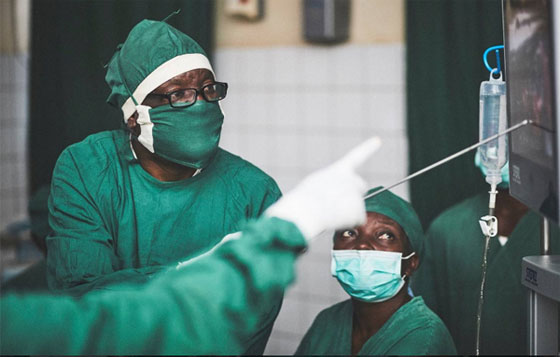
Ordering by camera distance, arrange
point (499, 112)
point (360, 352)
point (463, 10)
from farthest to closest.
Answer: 1. point (463, 10)
2. point (360, 352)
3. point (499, 112)

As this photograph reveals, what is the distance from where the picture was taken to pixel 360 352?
61.5 inches

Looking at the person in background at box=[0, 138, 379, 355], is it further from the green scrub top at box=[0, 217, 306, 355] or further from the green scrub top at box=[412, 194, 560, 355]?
the green scrub top at box=[412, 194, 560, 355]

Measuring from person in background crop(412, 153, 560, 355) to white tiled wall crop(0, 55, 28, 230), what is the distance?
2061 mm

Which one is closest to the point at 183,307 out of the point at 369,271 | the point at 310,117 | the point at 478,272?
the point at 369,271

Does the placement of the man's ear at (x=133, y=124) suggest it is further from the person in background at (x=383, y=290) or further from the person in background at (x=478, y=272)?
the person in background at (x=478, y=272)

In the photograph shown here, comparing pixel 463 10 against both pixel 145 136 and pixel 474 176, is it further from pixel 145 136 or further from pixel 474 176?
pixel 145 136

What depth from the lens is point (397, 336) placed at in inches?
59.7

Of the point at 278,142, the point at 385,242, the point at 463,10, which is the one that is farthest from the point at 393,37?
the point at 385,242

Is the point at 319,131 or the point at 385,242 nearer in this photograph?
the point at 385,242

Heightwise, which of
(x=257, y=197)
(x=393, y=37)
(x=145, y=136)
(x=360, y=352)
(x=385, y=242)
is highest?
(x=393, y=37)

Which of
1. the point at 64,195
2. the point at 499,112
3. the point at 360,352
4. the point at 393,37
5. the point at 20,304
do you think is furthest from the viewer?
the point at 393,37

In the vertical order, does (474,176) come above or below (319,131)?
below

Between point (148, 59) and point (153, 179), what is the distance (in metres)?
0.25

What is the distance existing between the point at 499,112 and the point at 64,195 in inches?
34.0
